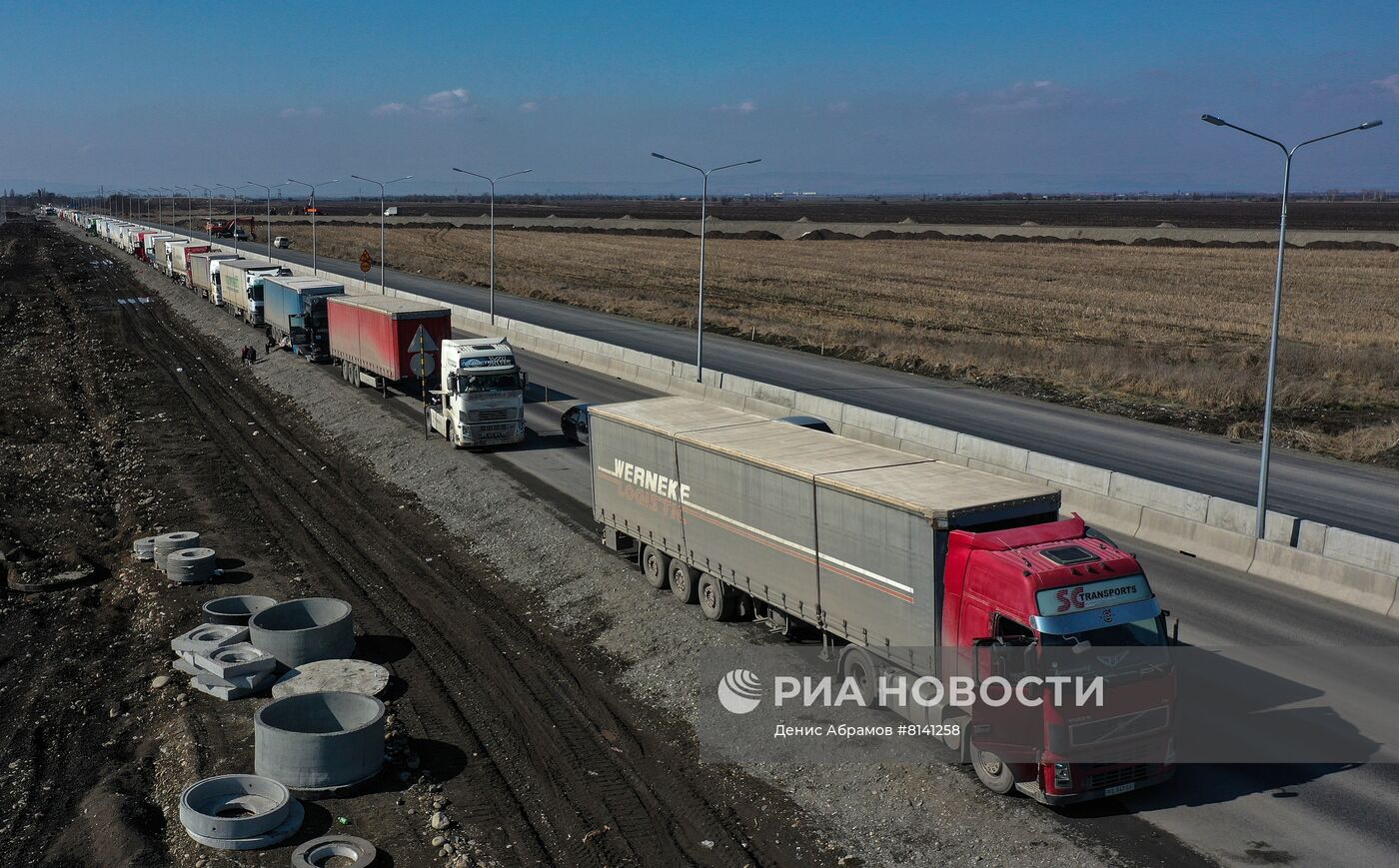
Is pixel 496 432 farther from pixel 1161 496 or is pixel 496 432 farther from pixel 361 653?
pixel 1161 496

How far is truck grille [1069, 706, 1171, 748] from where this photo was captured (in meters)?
12.9

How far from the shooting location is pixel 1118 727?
13.1 m

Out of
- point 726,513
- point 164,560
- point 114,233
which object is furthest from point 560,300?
point 114,233

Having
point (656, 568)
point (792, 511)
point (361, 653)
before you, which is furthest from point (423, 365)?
point (792, 511)

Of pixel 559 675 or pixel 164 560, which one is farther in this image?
pixel 164 560

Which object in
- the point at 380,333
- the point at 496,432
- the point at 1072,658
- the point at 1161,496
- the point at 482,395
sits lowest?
the point at 496,432

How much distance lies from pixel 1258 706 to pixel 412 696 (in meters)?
12.5

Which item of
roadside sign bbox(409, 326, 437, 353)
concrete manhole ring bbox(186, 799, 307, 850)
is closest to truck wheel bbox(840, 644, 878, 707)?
concrete manhole ring bbox(186, 799, 307, 850)

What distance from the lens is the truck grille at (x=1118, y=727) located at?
510 inches

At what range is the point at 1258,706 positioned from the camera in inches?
631

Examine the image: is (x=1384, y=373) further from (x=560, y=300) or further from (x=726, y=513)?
(x=560, y=300)

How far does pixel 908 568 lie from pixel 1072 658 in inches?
99.1

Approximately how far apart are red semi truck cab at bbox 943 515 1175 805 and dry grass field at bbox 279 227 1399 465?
75.1 feet

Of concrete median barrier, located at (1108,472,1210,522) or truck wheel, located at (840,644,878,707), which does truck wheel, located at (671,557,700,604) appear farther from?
concrete median barrier, located at (1108,472,1210,522)
